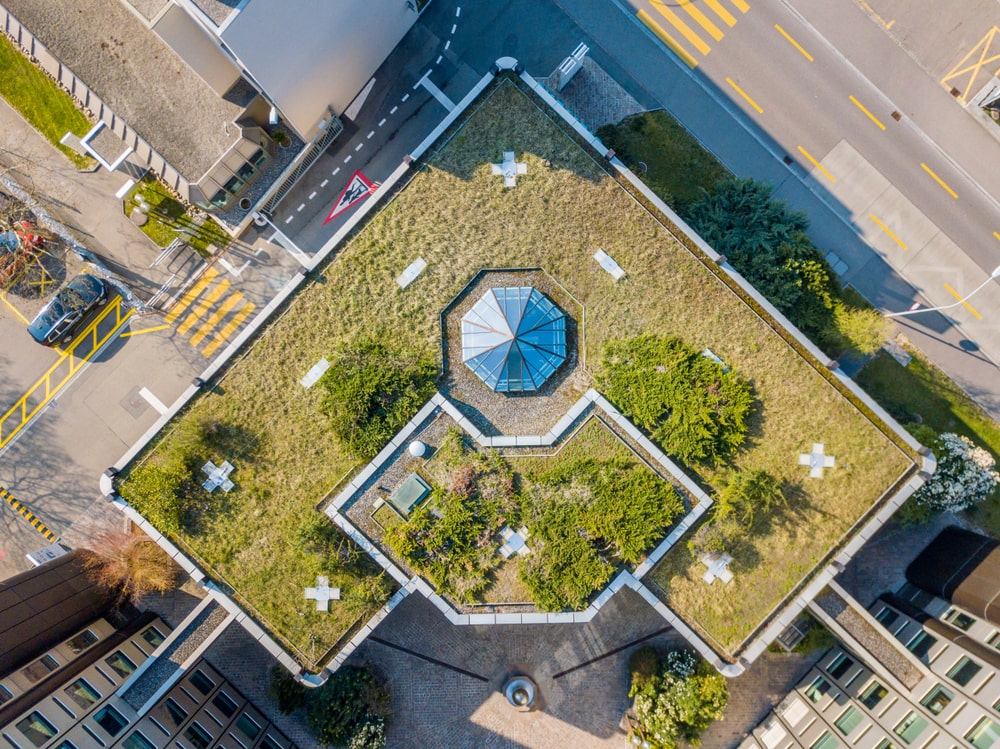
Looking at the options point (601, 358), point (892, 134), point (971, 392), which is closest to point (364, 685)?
point (601, 358)

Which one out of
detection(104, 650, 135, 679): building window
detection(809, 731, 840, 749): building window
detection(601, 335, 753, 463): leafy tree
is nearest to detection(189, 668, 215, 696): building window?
detection(104, 650, 135, 679): building window

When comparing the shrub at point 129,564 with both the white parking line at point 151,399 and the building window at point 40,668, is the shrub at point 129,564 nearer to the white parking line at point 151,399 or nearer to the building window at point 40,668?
the building window at point 40,668

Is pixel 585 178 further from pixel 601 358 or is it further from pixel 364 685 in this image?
pixel 364 685

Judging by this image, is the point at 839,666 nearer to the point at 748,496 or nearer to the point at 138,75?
the point at 748,496

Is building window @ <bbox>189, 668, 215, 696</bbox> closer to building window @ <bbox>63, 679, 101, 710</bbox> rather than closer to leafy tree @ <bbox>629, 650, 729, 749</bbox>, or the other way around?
building window @ <bbox>63, 679, 101, 710</bbox>

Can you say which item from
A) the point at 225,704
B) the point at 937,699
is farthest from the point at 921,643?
the point at 225,704

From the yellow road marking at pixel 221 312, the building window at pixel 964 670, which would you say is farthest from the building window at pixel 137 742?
the building window at pixel 964 670
